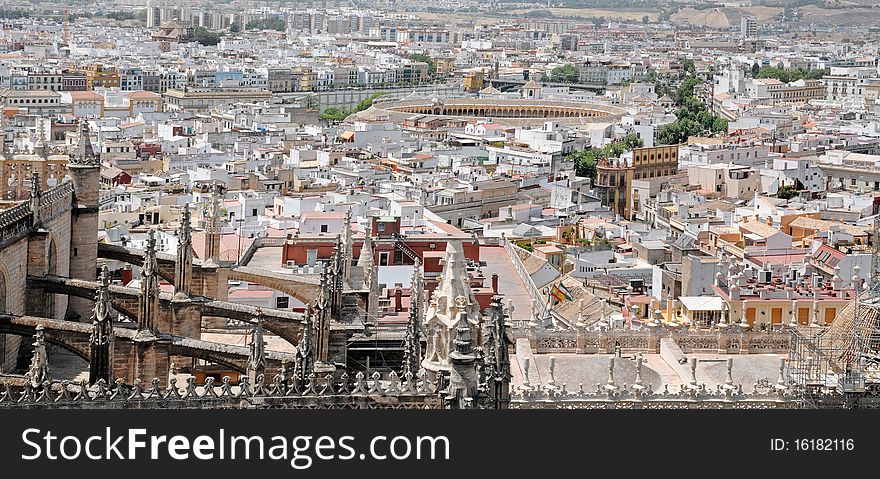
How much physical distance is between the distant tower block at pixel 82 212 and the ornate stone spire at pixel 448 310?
10294mm

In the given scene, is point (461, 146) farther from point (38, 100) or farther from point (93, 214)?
point (93, 214)

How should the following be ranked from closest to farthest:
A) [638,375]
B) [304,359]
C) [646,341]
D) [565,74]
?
[304,359]
[638,375]
[646,341]
[565,74]

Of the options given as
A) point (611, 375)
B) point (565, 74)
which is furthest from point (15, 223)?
point (565, 74)

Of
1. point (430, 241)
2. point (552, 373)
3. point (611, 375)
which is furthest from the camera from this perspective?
point (430, 241)

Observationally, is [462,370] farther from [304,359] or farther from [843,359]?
[843,359]

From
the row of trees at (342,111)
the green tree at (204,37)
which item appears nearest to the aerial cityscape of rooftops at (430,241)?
the row of trees at (342,111)

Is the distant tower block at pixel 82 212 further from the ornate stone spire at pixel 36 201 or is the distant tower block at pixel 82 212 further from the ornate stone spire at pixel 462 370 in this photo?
the ornate stone spire at pixel 462 370

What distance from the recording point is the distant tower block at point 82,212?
866 inches

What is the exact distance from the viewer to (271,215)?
4134 cm

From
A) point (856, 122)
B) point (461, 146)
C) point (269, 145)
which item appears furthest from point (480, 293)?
point (856, 122)

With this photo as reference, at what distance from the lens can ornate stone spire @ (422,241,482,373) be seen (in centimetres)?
1233

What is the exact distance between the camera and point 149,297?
1775cm

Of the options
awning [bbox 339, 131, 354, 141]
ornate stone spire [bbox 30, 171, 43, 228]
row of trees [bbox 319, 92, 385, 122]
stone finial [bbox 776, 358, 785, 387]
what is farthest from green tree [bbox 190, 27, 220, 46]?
stone finial [bbox 776, 358, 785, 387]

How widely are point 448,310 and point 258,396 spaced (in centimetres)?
174
